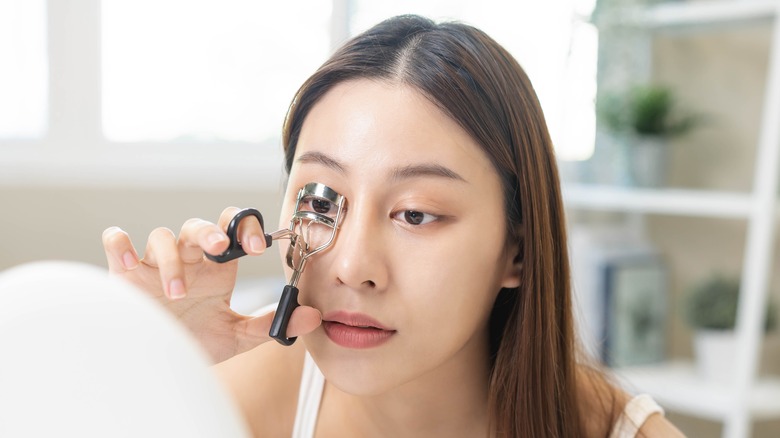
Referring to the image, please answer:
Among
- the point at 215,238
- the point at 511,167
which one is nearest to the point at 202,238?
the point at 215,238

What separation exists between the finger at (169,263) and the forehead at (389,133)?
8.4 inches

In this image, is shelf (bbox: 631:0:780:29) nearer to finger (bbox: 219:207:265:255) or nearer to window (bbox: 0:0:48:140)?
finger (bbox: 219:207:265:255)

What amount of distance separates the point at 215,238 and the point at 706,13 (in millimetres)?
1784

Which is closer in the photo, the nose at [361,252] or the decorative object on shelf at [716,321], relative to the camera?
the nose at [361,252]

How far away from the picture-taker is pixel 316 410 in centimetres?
127

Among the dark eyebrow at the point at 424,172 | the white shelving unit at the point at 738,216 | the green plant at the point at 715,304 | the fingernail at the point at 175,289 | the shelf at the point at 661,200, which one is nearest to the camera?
the fingernail at the point at 175,289

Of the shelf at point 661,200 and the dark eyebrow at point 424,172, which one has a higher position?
the dark eyebrow at point 424,172

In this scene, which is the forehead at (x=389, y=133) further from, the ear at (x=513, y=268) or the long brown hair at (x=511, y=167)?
the ear at (x=513, y=268)

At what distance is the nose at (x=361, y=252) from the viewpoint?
903mm

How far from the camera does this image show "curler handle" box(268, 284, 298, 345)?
91 cm

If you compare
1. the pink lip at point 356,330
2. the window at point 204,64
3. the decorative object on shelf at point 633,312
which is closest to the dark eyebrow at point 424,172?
the pink lip at point 356,330

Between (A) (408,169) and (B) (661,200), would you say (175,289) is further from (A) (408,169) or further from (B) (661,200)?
(B) (661,200)

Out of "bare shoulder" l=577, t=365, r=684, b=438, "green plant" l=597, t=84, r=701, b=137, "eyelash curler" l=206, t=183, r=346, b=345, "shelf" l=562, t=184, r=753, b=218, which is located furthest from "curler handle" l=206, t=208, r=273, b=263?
"green plant" l=597, t=84, r=701, b=137

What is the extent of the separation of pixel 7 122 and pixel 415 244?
196 cm
